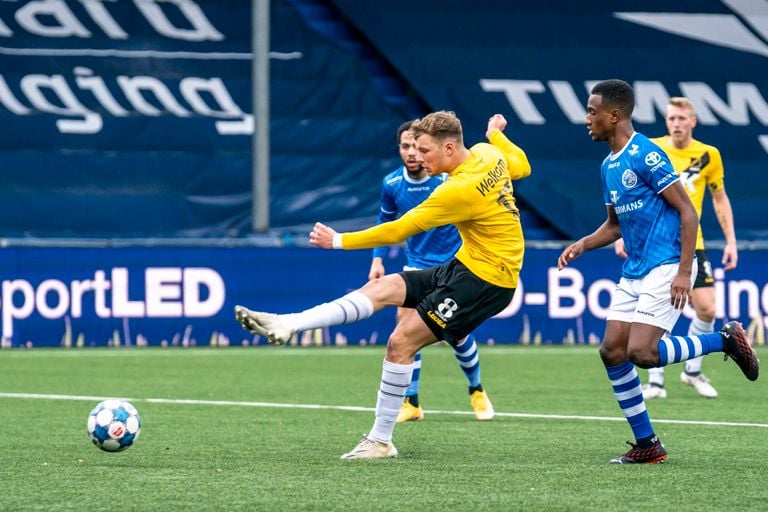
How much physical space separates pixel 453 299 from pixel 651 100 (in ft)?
47.6

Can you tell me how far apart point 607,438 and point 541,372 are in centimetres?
535

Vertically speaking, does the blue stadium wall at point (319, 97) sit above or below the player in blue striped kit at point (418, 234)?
above

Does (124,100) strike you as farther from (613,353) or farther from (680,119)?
(613,353)

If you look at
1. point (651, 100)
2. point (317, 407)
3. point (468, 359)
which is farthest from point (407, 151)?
point (651, 100)

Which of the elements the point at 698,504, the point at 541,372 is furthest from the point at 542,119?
the point at 698,504

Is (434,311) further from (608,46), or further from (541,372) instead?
(608,46)

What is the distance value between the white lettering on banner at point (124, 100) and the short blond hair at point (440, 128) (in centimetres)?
1321

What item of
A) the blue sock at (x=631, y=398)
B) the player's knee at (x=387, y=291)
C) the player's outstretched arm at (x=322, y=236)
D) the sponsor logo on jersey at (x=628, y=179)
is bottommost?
the blue sock at (x=631, y=398)

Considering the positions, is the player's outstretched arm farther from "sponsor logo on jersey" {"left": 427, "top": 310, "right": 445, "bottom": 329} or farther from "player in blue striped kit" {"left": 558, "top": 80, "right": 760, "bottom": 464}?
"player in blue striped kit" {"left": 558, "top": 80, "right": 760, "bottom": 464}

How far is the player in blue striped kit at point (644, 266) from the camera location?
7633 millimetres

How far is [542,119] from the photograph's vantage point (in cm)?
2150

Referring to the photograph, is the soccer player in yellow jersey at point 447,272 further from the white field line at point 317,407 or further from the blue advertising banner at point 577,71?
the blue advertising banner at point 577,71

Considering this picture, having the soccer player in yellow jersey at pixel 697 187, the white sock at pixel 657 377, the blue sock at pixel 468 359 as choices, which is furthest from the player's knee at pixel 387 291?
the white sock at pixel 657 377

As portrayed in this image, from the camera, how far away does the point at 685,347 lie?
778cm
